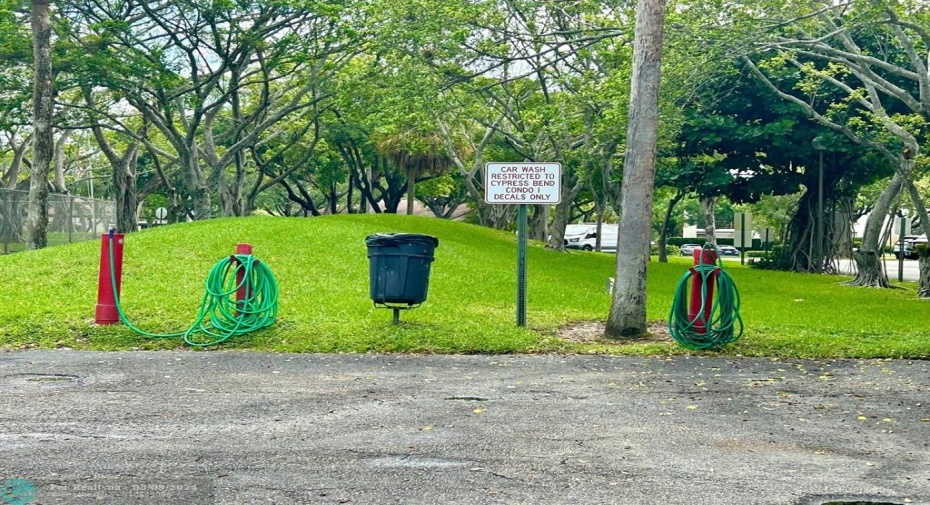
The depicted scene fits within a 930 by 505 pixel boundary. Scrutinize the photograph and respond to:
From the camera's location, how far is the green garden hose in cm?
1085

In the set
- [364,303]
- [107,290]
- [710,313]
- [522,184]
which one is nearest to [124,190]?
[364,303]

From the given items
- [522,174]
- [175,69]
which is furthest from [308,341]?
[175,69]

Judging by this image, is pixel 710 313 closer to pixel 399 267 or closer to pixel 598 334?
pixel 598 334

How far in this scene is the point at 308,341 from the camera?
1096cm

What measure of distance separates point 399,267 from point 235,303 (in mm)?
1877

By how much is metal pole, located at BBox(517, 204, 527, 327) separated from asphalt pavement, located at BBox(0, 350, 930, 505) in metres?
2.72

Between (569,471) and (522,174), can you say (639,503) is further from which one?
(522,174)

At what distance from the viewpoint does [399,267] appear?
11297mm

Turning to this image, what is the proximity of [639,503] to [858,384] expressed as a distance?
4711 mm

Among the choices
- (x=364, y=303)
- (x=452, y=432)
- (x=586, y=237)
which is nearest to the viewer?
(x=452, y=432)

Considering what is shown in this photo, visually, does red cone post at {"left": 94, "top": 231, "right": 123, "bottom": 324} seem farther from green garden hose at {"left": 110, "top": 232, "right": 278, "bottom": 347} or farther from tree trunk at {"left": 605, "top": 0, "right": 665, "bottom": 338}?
tree trunk at {"left": 605, "top": 0, "right": 665, "bottom": 338}

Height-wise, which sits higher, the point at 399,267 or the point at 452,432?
the point at 399,267

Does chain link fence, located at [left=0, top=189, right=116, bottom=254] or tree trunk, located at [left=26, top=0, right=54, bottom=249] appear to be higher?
tree trunk, located at [left=26, top=0, right=54, bottom=249]

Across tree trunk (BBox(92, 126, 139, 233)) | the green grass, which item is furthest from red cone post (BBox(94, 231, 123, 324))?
tree trunk (BBox(92, 126, 139, 233))
